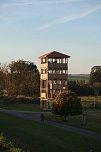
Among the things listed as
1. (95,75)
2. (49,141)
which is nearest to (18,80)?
(95,75)

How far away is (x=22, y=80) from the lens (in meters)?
121

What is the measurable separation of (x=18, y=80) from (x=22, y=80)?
4.69ft

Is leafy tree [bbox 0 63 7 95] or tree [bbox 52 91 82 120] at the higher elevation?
leafy tree [bbox 0 63 7 95]

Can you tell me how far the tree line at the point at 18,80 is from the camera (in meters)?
115

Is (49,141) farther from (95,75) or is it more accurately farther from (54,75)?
(95,75)

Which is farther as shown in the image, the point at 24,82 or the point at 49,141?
the point at 24,82

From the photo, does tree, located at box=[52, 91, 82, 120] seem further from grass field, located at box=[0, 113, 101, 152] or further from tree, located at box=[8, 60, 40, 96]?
tree, located at box=[8, 60, 40, 96]

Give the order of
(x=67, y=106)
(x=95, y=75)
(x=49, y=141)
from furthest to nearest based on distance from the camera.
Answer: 1. (x=95, y=75)
2. (x=67, y=106)
3. (x=49, y=141)

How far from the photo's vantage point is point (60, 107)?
54.5 m

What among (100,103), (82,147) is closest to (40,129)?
(82,147)

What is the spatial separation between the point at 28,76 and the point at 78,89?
15.4m

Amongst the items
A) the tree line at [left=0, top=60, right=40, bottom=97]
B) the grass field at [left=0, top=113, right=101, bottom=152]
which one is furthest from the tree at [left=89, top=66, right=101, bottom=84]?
the grass field at [left=0, top=113, right=101, bottom=152]

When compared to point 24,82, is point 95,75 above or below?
above

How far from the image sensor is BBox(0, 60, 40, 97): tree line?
115250 mm
